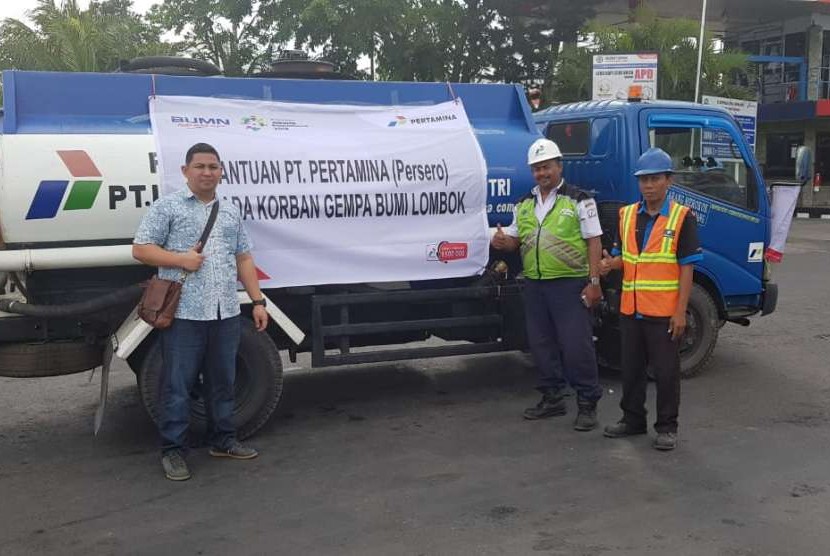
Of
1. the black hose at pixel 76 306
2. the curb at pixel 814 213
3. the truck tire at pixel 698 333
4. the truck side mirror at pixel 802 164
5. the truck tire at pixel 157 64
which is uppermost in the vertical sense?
the truck tire at pixel 157 64

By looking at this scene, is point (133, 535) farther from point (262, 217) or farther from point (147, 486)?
point (262, 217)

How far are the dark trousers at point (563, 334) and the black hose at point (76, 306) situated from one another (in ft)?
8.19

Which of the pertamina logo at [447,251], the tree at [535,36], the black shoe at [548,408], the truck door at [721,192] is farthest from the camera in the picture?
the tree at [535,36]

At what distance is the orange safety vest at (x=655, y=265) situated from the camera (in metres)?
4.72

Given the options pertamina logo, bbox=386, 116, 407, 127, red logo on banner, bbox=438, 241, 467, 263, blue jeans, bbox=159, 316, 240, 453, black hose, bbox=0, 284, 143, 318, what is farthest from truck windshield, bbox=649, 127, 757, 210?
black hose, bbox=0, 284, 143, 318

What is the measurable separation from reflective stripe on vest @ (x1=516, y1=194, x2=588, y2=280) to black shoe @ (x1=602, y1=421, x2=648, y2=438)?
0.96 metres

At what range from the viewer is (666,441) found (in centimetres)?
479

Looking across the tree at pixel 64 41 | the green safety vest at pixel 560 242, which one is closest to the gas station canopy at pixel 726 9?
the tree at pixel 64 41

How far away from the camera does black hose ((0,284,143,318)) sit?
4.58m

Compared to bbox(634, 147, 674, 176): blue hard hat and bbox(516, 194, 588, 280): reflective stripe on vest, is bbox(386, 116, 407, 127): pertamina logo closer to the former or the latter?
bbox(516, 194, 588, 280): reflective stripe on vest

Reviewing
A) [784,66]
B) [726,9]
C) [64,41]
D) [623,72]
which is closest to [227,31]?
[64,41]

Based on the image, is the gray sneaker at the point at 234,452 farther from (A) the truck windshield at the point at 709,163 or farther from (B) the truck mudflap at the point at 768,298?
(B) the truck mudflap at the point at 768,298

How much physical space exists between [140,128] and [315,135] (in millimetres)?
1064

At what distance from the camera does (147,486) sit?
4.32m
